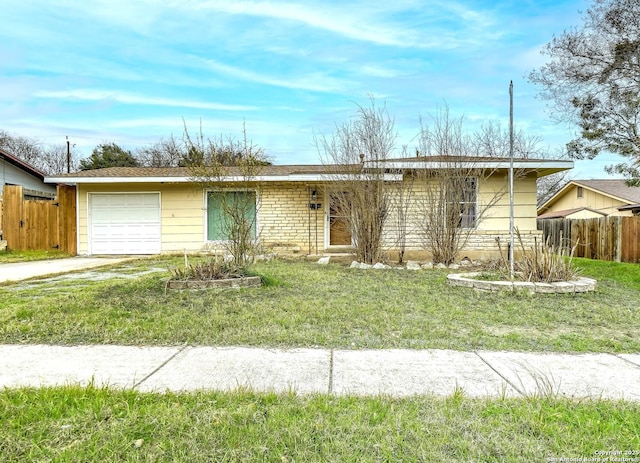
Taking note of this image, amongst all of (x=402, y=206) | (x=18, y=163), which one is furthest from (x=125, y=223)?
(x=402, y=206)

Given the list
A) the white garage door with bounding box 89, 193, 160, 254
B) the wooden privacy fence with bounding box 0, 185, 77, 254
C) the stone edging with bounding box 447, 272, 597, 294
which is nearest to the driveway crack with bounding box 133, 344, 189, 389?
the stone edging with bounding box 447, 272, 597, 294

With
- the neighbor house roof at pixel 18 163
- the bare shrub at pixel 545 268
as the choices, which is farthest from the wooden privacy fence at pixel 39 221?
the bare shrub at pixel 545 268

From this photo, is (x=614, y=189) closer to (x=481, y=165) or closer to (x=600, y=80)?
(x=600, y=80)

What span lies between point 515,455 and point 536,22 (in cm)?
1238

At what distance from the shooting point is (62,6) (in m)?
9.12

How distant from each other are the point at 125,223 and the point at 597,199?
26.3 metres

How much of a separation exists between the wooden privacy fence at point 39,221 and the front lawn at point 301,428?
12461mm

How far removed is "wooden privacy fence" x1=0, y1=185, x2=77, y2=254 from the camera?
12719 millimetres

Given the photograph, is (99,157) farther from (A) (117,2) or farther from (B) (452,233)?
(B) (452,233)

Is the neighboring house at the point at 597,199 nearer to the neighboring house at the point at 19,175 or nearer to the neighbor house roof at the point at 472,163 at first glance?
the neighbor house roof at the point at 472,163

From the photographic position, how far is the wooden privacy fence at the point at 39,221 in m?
12.7

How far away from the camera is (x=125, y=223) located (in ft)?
42.6

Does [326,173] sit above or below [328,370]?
above

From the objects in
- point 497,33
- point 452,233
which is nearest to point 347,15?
A: point 497,33
